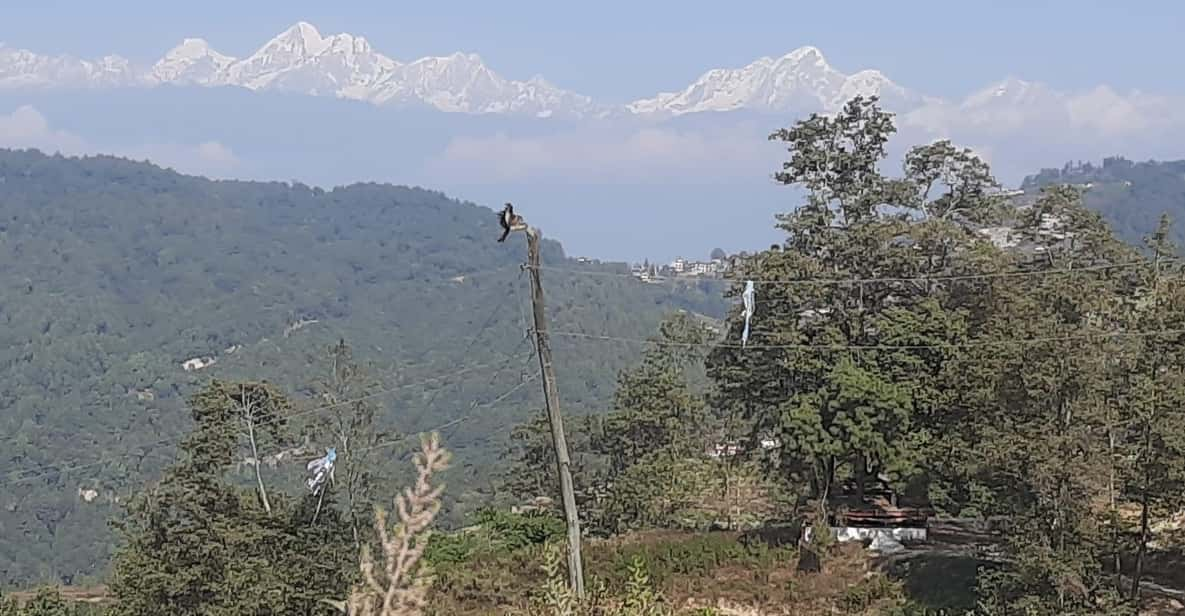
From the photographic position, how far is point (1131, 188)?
5246 inches

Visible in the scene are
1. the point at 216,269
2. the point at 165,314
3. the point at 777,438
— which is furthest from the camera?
the point at 216,269

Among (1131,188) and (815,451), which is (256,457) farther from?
(1131,188)

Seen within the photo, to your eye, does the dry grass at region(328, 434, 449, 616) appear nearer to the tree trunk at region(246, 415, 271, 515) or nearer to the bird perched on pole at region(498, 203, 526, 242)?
the bird perched on pole at region(498, 203, 526, 242)

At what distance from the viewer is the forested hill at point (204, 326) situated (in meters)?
71.6

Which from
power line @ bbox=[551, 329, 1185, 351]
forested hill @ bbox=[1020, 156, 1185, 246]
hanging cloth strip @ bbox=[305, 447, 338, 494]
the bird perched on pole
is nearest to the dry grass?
the bird perched on pole

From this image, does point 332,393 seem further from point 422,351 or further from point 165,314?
point 165,314

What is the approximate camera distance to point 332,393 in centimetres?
1870

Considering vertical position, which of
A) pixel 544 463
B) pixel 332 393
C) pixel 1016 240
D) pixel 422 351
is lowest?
pixel 422 351

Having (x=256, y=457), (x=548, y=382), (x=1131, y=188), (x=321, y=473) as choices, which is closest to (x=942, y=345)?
(x=321, y=473)

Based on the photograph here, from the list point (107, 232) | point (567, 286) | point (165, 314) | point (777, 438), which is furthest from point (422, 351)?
point (777, 438)

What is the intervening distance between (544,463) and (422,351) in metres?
90.6

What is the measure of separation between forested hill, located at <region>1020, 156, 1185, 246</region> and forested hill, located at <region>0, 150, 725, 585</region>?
42303 mm

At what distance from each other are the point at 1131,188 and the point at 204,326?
10182 cm

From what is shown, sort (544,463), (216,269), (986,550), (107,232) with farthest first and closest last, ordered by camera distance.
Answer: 1. (107,232)
2. (216,269)
3. (544,463)
4. (986,550)
